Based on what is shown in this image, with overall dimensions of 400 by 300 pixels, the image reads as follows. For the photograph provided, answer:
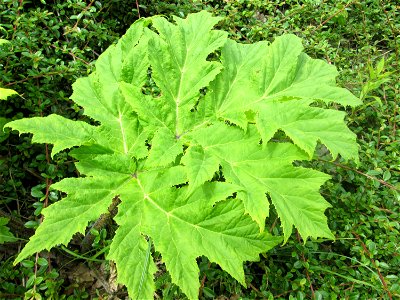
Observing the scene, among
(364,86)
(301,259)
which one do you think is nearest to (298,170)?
(301,259)

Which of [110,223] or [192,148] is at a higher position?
[192,148]

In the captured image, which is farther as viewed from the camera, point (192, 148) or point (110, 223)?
point (110, 223)

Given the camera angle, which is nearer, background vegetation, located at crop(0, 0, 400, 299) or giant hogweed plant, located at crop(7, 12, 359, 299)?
giant hogweed plant, located at crop(7, 12, 359, 299)

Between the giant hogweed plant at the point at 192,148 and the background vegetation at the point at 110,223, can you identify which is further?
the background vegetation at the point at 110,223

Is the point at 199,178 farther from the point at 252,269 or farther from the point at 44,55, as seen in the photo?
the point at 44,55
